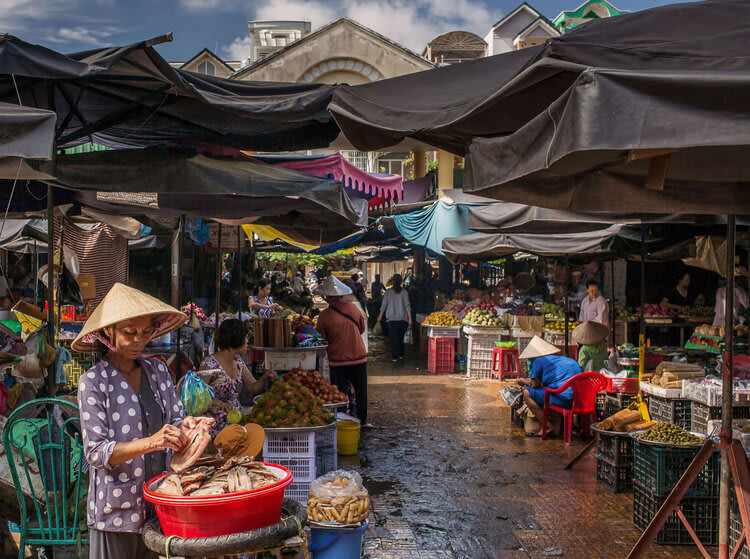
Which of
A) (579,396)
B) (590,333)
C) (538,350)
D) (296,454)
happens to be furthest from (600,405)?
(296,454)

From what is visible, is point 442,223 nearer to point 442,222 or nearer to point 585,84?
point 442,222

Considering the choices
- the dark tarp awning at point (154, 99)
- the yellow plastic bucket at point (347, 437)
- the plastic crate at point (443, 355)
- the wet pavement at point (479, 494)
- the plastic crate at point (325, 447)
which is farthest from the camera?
the plastic crate at point (443, 355)

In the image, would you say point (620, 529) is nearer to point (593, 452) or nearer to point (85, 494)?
point (593, 452)

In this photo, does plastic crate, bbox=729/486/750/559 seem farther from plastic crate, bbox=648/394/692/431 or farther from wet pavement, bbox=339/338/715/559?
plastic crate, bbox=648/394/692/431

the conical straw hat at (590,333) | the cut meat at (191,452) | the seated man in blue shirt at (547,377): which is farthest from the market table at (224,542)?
the conical straw hat at (590,333)

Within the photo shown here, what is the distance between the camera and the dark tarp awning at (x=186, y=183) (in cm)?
455

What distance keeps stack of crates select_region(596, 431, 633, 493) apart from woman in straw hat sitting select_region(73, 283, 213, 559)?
4.92m

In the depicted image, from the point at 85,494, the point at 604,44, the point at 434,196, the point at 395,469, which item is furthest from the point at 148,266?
the point at 604,44

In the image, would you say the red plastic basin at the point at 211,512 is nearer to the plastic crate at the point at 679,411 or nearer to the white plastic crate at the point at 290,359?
the plastic crate at the point at 679,411

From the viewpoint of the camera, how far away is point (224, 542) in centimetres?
287

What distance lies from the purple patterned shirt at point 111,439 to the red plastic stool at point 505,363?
435 inches

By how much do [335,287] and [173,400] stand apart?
5.62m

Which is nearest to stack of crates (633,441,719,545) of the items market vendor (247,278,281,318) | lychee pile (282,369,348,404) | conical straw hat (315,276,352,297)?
lychee pile (282,369,348,404)

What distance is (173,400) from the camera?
351cm
